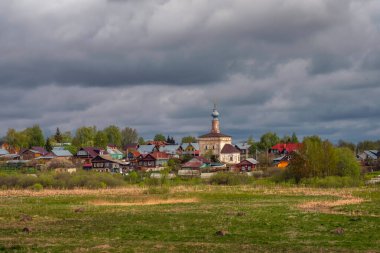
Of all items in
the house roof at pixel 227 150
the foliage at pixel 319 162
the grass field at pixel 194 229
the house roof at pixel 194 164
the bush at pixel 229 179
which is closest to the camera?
the grass field at pixel 194 229

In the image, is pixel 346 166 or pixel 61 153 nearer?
pixel 346 166

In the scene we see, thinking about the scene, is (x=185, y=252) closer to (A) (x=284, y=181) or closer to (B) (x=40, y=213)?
(B) (x=40, y=213)

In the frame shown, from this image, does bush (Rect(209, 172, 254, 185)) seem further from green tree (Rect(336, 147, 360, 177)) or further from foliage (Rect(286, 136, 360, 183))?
green tree (Rect(336, 147, 360, 177))

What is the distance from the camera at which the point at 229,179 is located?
111500 mm

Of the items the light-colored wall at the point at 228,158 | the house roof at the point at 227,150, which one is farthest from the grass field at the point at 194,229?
the house roof at the point at 227,150

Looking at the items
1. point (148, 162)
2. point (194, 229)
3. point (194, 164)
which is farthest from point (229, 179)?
point (194, 229)

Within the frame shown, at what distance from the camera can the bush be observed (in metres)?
111

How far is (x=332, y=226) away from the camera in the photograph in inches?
1494

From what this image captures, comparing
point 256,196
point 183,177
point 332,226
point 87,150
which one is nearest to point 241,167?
point 183,177

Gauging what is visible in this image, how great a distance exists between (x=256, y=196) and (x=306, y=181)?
31174 mm

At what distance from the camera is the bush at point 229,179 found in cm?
11112

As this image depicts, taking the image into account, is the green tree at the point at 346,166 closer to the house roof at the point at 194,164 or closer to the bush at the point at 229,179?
Answer: the bush at the point at 229,179

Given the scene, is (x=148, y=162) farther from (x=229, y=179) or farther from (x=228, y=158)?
(x=229, y=179)

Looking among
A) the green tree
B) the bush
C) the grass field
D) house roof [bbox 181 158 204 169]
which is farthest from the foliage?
house roof [bbox 181 158 204 169]
